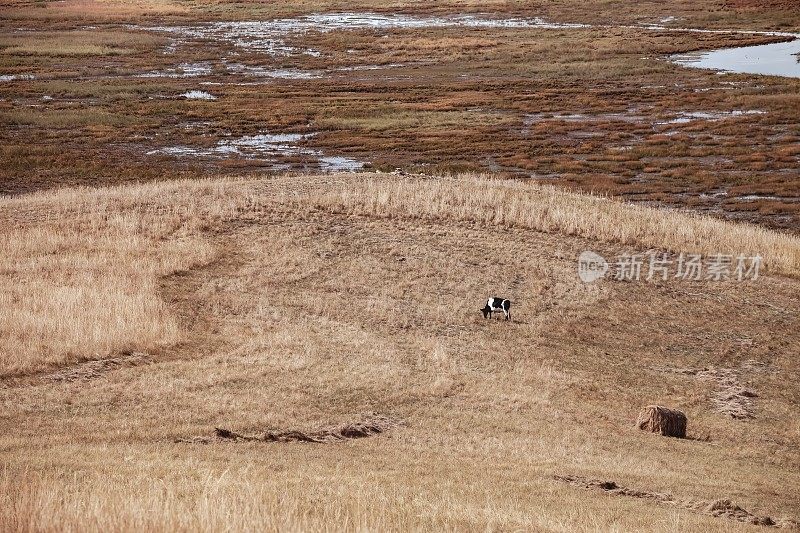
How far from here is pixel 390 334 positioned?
25750 millimetres

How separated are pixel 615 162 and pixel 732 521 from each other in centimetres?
4957

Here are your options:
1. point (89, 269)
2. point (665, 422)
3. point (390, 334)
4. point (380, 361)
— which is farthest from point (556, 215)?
point (665, 422)

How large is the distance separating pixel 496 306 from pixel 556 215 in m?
9.40

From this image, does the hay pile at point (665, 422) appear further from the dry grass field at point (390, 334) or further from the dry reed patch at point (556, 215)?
the dry reed patch at point (556, 215)

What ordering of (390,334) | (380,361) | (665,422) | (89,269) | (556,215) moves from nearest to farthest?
(665,422), (380,361), (390,334), (89,269), (556,215)

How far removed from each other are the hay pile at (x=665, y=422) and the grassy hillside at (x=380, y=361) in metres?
0.31

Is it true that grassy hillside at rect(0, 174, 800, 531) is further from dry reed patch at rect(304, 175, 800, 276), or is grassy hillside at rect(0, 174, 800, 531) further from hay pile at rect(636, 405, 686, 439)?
hay pile at rect(636, 405, 686, 439)

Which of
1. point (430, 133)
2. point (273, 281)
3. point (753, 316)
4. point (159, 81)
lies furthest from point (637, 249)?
point (159, 81)

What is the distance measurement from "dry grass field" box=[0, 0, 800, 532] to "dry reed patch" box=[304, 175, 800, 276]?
149 mm

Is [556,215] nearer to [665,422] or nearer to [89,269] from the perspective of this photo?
[89,269]

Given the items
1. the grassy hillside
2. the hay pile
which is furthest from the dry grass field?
the hay pile

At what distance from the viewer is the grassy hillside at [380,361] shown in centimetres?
1306

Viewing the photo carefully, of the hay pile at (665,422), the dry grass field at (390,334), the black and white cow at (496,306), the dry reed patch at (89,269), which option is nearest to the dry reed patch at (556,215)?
the dry grass field at (390,334)

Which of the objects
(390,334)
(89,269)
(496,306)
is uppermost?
(89,269)
